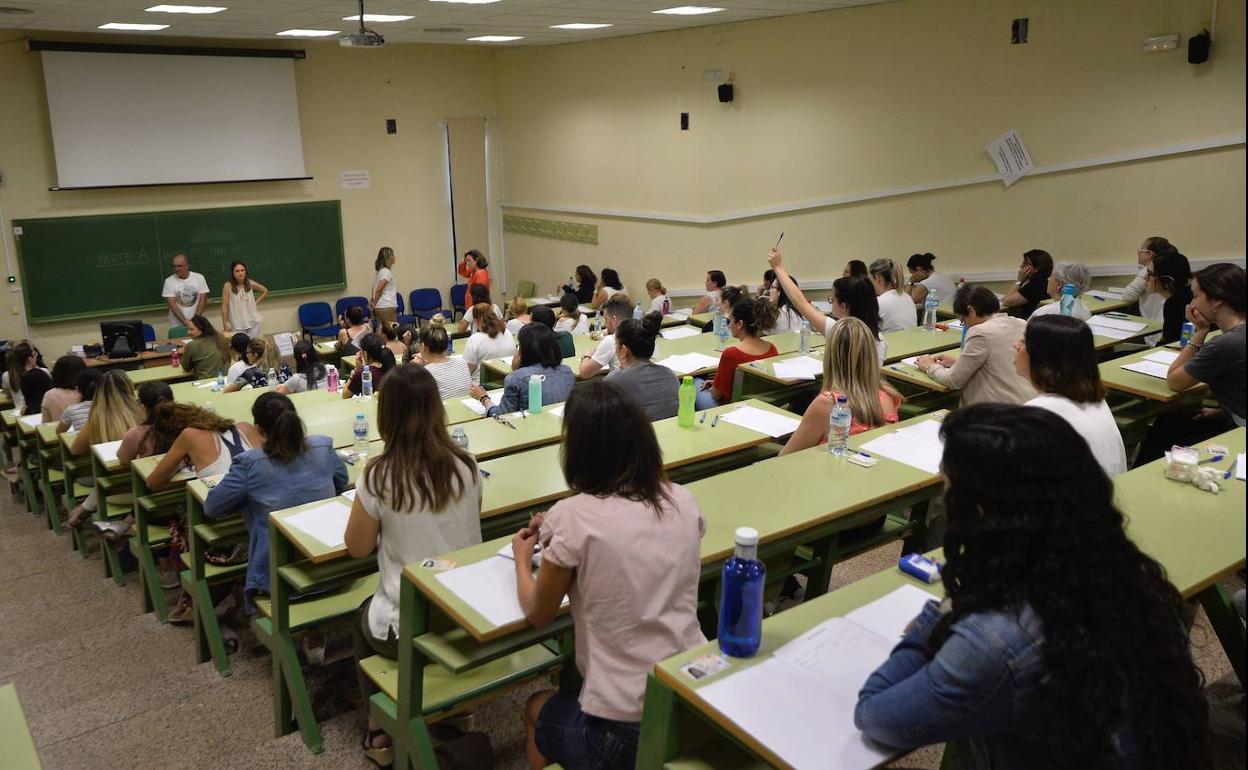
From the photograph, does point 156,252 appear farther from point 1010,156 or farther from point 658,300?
point 1010,156

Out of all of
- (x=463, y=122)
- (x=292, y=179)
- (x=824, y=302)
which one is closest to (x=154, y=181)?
(x=292, y=179)

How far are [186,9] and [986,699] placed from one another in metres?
7.80

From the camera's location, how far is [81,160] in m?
9.59

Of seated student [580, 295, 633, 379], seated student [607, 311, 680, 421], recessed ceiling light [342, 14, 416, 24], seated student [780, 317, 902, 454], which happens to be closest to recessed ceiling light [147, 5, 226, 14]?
recessed ceiling light [342, 14, 416, 24]

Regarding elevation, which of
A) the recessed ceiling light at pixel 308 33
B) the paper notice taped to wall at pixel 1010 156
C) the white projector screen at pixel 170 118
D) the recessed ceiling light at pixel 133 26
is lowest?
the paper notice taped to wall at pixel 1010 156

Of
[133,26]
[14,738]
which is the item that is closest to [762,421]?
[14,738]

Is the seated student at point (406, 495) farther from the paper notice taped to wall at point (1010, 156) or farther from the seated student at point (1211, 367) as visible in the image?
the paper notice taped to wall at point (1010, 156)

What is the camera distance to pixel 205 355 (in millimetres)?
7129

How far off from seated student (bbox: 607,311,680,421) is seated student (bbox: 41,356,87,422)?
357cm

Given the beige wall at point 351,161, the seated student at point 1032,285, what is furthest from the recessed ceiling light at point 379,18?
the seated student at point 1032,285

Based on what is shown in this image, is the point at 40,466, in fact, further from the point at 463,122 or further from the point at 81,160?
the point at 463,122

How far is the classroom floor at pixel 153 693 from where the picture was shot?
11.6 ft

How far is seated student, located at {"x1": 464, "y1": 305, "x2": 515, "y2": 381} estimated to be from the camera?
685 cm

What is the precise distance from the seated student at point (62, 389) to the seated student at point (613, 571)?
15.6ft
